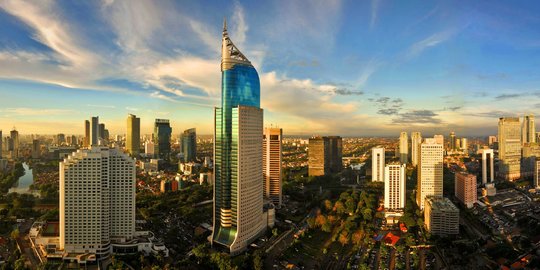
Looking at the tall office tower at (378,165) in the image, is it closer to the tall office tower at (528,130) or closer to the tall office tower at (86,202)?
the tall office tower at (528,130)

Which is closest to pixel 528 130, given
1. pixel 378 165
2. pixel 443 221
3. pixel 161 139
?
pixel 378 165

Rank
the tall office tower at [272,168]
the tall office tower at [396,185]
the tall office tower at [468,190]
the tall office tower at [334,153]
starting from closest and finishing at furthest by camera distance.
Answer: the tall office tower at [396,185] → the tall office tower at [272,168] → the tall office tower at [468,190] → the tall office tower at [334,153]

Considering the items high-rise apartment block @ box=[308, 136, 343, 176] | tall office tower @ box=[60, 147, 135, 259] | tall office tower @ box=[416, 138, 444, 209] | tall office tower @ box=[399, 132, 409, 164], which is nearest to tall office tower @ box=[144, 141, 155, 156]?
high-rise apartment block @ box=[308, 136, 343, 176]

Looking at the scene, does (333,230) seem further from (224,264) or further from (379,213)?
(224,264)

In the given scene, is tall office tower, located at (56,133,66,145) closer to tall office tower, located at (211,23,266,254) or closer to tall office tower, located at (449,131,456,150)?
tall office tower, located at (211,23,266,254)

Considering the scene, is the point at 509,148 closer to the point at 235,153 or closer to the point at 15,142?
the point at 235,153

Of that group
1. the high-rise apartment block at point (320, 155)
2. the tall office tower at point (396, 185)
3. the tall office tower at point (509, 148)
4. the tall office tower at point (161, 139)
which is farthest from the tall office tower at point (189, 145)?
the tall office tower at point (509, 148)
